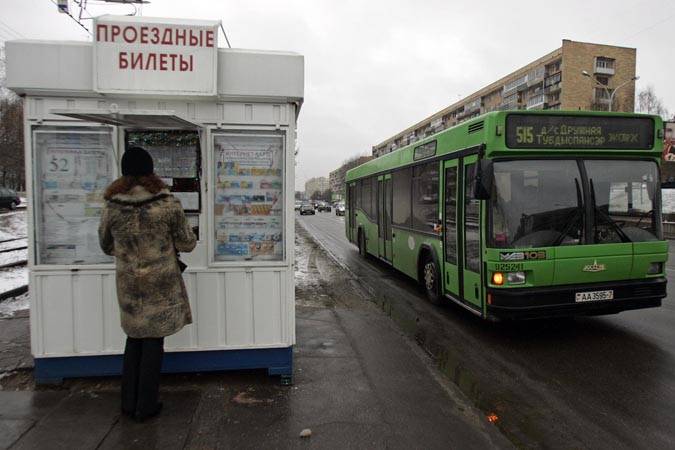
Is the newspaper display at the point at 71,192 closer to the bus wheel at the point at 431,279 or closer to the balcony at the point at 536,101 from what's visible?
the bus wheel at the point at 431,279

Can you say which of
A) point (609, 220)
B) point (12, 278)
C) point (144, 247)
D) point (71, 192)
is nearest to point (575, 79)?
point (609, 220)

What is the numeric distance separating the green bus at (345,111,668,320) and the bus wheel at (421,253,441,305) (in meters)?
1.22

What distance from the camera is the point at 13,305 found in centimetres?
705

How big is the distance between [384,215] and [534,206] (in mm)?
5654

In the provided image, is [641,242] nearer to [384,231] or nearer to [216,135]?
[216,135]

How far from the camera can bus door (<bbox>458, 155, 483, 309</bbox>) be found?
5867 mm

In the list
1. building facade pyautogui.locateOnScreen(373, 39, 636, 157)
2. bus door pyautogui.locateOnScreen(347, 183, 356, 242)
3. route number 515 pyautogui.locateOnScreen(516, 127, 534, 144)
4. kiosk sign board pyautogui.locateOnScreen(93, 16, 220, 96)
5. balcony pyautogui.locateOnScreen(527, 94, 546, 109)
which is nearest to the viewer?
kiosk sign board pyautogui.locateOnScreen(93, 16, 220, 96)

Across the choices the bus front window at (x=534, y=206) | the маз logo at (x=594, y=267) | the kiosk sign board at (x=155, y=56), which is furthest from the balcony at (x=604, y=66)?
the kiosk sign board at (x=155, y=56)

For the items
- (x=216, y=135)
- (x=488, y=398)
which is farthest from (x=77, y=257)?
(x=488, y=398)

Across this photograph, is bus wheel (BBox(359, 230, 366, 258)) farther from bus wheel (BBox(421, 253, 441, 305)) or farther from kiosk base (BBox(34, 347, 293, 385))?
kiosk base (BBox(34, 347, 293, 385))

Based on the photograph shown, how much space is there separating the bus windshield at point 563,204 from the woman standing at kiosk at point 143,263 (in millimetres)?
3703

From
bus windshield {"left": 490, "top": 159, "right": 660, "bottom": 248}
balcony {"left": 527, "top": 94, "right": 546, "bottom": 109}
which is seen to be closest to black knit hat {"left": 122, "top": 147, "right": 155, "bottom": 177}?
bus windshield {"left": 490, "top": 159, "right": 660, "bottom": 248}

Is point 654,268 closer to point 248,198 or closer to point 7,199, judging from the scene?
point 248,198

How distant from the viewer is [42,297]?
4.05 meters
